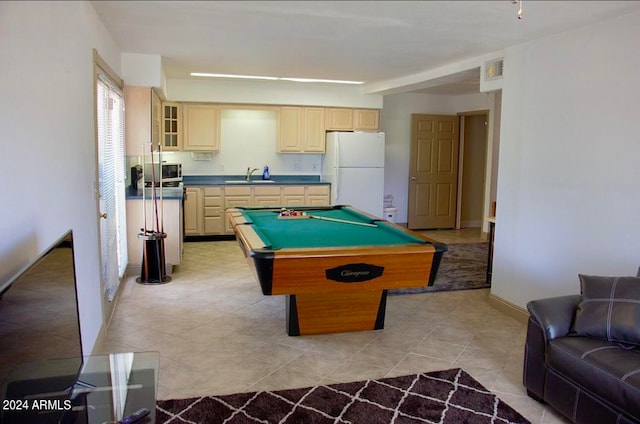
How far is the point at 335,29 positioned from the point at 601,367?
2.95 metres

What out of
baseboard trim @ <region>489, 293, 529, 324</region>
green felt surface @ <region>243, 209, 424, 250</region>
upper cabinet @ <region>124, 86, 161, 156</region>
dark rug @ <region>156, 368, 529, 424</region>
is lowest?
dark rug @ <region>156, 368, 529, 424</region>

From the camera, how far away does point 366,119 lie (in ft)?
26.4

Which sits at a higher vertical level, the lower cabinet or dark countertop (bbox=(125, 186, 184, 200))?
dark countertop (bbox=(125, 186, 184, 200))

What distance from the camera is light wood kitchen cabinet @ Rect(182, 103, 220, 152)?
24.5 ft

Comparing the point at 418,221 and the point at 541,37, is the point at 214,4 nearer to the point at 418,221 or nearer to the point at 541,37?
the point at 541,37

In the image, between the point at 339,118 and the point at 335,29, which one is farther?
the point at 339,118

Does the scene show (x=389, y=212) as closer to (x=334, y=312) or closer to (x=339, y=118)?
(x=339, y=118)

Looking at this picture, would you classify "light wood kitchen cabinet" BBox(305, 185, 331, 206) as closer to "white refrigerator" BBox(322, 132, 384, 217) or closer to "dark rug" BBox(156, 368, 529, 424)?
"white refrigerator" BBox(322, 132, 384, 217)

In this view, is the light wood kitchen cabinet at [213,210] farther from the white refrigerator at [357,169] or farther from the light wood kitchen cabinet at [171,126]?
the white refrigerator at [357,169]

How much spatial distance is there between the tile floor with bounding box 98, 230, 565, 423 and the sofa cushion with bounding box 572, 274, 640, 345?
543 millimetres

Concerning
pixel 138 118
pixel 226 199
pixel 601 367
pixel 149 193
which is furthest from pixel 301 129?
pixel 601 367

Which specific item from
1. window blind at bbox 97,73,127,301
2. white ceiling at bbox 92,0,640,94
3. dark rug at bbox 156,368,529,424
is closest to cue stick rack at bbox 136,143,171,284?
window blind at bbox 97,73,127,301

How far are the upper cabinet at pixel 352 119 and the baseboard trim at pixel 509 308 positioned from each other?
4086mm

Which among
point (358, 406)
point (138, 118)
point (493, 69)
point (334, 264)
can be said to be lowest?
point (358, 406)
